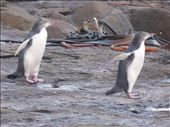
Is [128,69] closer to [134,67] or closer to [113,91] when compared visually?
[134,67]

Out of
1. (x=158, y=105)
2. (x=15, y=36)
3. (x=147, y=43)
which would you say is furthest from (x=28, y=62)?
(x=15, y=36)

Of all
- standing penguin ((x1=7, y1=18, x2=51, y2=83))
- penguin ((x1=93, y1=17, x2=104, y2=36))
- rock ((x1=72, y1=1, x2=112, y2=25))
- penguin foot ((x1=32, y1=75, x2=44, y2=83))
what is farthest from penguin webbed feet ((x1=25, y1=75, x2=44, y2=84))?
rock ((x1=72, y1=1, x2=112, y2=25))

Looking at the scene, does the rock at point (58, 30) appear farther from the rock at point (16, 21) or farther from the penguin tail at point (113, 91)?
the penguin tail at point (113, 91)

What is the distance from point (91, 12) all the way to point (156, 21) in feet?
13.6

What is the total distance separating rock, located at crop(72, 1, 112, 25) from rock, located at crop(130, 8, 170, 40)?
2.35 metres

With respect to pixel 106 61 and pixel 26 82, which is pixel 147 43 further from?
pixel 26 82

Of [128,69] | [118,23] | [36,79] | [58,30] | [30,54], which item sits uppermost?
[128,69]

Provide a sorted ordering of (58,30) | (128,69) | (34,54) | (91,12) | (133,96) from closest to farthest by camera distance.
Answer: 1. (133,96)
2. (128,69)
3. (34,54)
4. (58,30)
5. (91,12)

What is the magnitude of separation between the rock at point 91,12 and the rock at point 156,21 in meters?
2.35

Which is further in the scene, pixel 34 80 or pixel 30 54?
pixel 30 54

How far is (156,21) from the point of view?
14859mm

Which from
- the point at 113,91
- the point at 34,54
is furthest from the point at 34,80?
the point at 113,91

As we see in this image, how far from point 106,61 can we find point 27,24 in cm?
643

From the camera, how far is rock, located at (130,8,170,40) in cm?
1440
